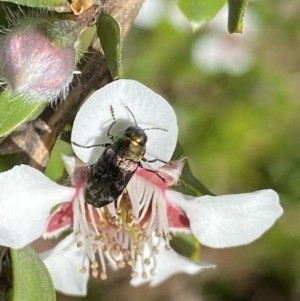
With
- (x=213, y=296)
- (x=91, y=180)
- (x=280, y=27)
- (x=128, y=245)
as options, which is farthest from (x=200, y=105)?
(x=91, y=180)

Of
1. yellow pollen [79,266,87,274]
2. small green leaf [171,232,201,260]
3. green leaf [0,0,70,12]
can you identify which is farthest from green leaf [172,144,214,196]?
green leaf [0,0,70,12]

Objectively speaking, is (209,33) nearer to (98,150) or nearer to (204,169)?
(204,169)

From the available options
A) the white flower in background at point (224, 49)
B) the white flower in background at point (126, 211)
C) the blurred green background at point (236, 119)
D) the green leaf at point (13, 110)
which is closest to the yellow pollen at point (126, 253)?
the white flower in background at point (126, 211)

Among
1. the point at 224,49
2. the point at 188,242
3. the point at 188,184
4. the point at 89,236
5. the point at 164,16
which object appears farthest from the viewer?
the point at 224,49

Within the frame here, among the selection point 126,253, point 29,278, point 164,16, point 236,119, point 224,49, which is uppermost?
point 29,278

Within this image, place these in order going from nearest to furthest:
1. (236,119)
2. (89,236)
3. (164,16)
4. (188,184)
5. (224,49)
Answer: (188,184) → (89,236) → (236,119) → (164,16) → (224,49)

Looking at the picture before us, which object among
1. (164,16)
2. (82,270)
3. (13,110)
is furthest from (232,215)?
(164,16)

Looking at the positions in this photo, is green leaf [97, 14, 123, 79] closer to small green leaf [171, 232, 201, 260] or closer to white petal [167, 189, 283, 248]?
white petal [167, 189, 283, 248]

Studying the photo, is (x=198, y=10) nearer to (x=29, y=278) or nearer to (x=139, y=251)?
(x=139, y=251)
